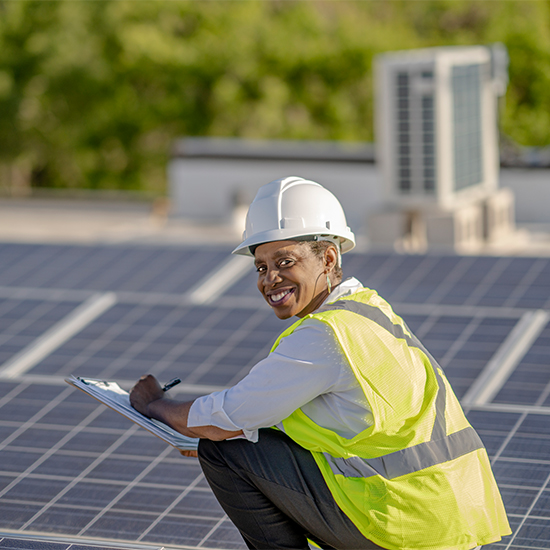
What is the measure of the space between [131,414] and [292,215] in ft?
2.77

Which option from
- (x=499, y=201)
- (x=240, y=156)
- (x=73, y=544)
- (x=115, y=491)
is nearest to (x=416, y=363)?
(x=73, y=544)

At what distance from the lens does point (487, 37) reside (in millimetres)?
28656

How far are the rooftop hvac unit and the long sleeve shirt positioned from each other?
11643 millimetres

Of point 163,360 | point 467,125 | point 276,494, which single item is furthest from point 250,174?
point 276,494

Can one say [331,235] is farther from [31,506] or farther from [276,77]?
[276,77]

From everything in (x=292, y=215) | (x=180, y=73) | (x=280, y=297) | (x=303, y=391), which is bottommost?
(x=180, y=73)

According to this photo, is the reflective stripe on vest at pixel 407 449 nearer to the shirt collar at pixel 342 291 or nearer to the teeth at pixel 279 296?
the shirt collar at pixel 342 291

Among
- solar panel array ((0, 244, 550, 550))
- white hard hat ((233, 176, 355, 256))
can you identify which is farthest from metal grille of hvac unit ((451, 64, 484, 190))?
white hard hat ((233, 176, 355, 256))

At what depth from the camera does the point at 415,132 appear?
1396cm

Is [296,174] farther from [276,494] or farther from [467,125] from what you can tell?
[276,494]

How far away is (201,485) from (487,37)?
1078 inches

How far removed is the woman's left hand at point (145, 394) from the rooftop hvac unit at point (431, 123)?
1137 cm

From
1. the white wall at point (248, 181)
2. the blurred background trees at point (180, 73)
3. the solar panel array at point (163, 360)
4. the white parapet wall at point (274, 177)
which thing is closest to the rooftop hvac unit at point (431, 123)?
the white parapet wall at point (274, 177)

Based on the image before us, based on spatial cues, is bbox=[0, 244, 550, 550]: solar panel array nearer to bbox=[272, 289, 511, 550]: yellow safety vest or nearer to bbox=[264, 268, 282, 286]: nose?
bbox=[272, 289, 511, 550]: yellow safety vest
